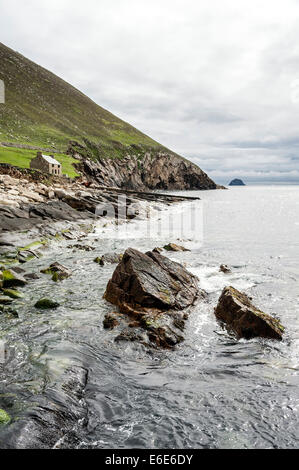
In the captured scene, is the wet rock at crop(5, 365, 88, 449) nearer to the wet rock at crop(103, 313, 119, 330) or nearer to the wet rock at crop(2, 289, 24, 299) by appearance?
the wet rock at crop(103, 313, 119, 330)

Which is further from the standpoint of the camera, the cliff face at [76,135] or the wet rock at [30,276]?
the cliff face at [76,135]

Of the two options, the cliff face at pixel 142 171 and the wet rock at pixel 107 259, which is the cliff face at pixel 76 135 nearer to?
the cliff face at pixel 142 171

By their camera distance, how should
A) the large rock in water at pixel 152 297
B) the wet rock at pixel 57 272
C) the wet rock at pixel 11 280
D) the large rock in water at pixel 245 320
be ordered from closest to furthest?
the large rock in water at pixel 152 297
the large rock in water at pixel 245 320
the wet rock at pixel 11 280
the wet rock at pixel 57 272

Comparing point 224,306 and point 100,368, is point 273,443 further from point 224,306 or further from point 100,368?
point 224,306

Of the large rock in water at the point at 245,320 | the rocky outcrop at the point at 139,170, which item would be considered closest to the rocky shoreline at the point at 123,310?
the large rock in water at the point at 245,320

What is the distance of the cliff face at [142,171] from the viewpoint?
12825 centimetres

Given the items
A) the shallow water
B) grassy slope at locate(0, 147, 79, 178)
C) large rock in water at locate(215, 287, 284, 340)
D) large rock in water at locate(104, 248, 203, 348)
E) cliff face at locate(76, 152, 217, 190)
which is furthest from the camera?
cliff face at locate(76, 152, 217, 190)

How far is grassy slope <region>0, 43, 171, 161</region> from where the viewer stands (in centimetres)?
12282

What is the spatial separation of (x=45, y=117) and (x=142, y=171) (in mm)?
55771

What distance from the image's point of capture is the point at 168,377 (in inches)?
396

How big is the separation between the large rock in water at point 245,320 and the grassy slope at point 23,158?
63348mm

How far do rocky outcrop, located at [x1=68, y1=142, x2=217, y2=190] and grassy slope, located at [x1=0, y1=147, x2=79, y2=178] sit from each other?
8240 mm

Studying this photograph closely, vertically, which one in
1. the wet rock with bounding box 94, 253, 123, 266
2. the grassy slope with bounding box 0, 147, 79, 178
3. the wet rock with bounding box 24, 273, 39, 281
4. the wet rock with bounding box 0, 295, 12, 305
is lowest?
the wet rock with bounding box 0, 295, 12, 305

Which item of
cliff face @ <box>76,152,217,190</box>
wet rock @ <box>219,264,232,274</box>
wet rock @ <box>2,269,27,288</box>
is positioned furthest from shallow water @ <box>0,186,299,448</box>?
cliff face @ <box>76,152,217,190</box>
